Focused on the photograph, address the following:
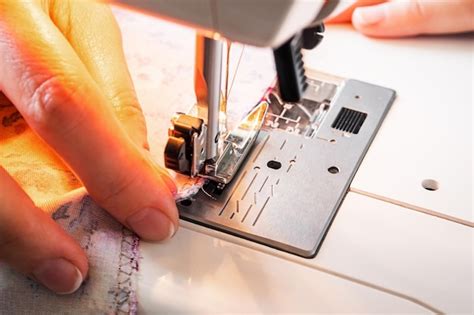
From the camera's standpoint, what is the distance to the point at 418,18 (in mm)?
1198

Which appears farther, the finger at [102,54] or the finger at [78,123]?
the finger at [102,54]

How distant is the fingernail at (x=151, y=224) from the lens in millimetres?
831

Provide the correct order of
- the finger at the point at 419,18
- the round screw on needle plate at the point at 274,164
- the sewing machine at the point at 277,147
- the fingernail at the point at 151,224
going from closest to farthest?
the sewing machine at the point at 277,147 < the fingernail at the point at 151,224 < the round screw on needle plate at the point at 274,164 < the finger at the point at 419,18

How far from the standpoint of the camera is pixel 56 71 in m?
0.80

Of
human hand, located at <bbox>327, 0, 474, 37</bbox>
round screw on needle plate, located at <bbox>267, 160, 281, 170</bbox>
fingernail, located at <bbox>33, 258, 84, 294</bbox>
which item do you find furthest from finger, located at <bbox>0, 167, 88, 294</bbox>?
human hand, located at <bbox>327, 0, 474, 37</bbox>

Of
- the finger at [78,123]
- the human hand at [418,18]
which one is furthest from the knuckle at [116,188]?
the human hand at [418,18]

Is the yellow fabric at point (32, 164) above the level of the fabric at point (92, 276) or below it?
above

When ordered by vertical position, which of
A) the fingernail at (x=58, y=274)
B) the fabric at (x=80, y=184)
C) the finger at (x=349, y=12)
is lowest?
the fingernail at (x=58, y=274)

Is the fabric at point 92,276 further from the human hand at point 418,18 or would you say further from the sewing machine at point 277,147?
the human hand at point 418,18

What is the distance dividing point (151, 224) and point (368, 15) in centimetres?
57

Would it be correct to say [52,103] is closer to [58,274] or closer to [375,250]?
[58,274]

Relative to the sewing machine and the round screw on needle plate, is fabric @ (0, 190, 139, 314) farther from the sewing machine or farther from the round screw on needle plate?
the round screw on needle plate

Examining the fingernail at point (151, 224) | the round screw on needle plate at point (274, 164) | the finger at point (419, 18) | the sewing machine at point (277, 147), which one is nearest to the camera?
the sewing machine at point (277, 147)

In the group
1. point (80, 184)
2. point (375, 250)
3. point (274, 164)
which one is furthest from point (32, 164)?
point (375, 250)
